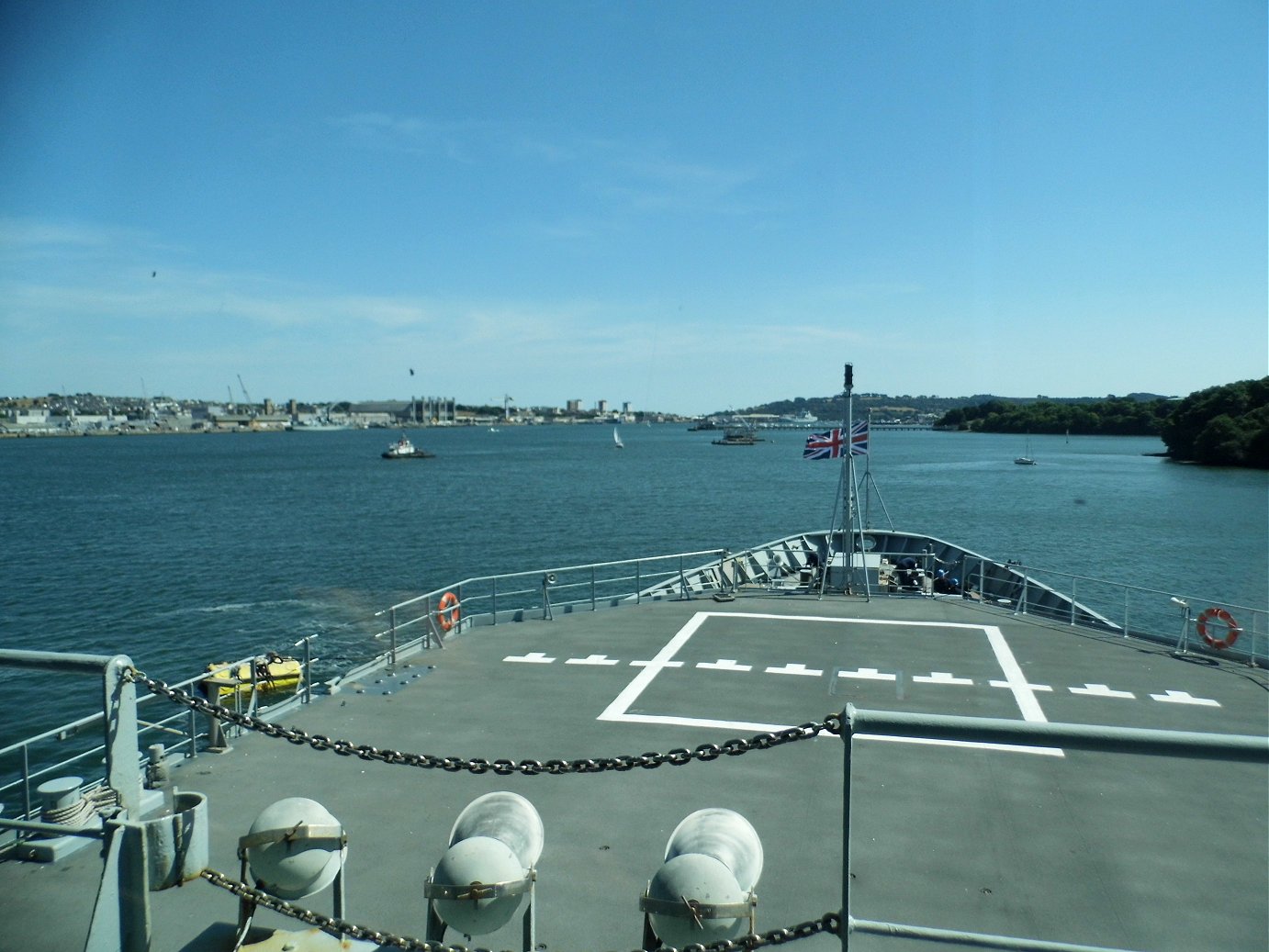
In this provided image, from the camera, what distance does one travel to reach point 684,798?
819 centimetres

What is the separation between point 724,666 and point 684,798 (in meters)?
4.73

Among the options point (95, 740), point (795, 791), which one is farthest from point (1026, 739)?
point (95, 740)

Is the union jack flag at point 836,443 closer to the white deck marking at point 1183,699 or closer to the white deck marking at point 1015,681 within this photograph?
the white deck marking at point 1015,681

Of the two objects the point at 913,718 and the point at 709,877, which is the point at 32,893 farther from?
the point at 913,718

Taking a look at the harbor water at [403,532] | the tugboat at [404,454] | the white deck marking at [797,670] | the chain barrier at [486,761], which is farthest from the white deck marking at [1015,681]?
the tugboat at [404,454]

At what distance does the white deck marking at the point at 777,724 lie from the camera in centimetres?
1014

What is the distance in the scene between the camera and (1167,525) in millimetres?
61562

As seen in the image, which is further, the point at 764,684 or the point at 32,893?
the point at 764,684

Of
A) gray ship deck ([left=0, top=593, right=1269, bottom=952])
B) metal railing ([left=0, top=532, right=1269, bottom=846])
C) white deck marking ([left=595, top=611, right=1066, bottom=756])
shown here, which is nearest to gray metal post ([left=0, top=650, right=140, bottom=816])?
gray ship deck ([left=0, top=593, right=1269, bottom=952])

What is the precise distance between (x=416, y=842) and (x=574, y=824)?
1.34 meters

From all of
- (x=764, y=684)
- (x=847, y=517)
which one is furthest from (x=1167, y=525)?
(x=764, y=684)

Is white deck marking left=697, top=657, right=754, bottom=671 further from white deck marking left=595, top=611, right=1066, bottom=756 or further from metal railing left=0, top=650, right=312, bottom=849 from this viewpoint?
metal railing left=0, top=650, right=312, bottom=849

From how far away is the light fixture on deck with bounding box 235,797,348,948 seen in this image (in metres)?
4.03

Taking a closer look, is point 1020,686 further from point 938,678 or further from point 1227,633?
point 1227,633
